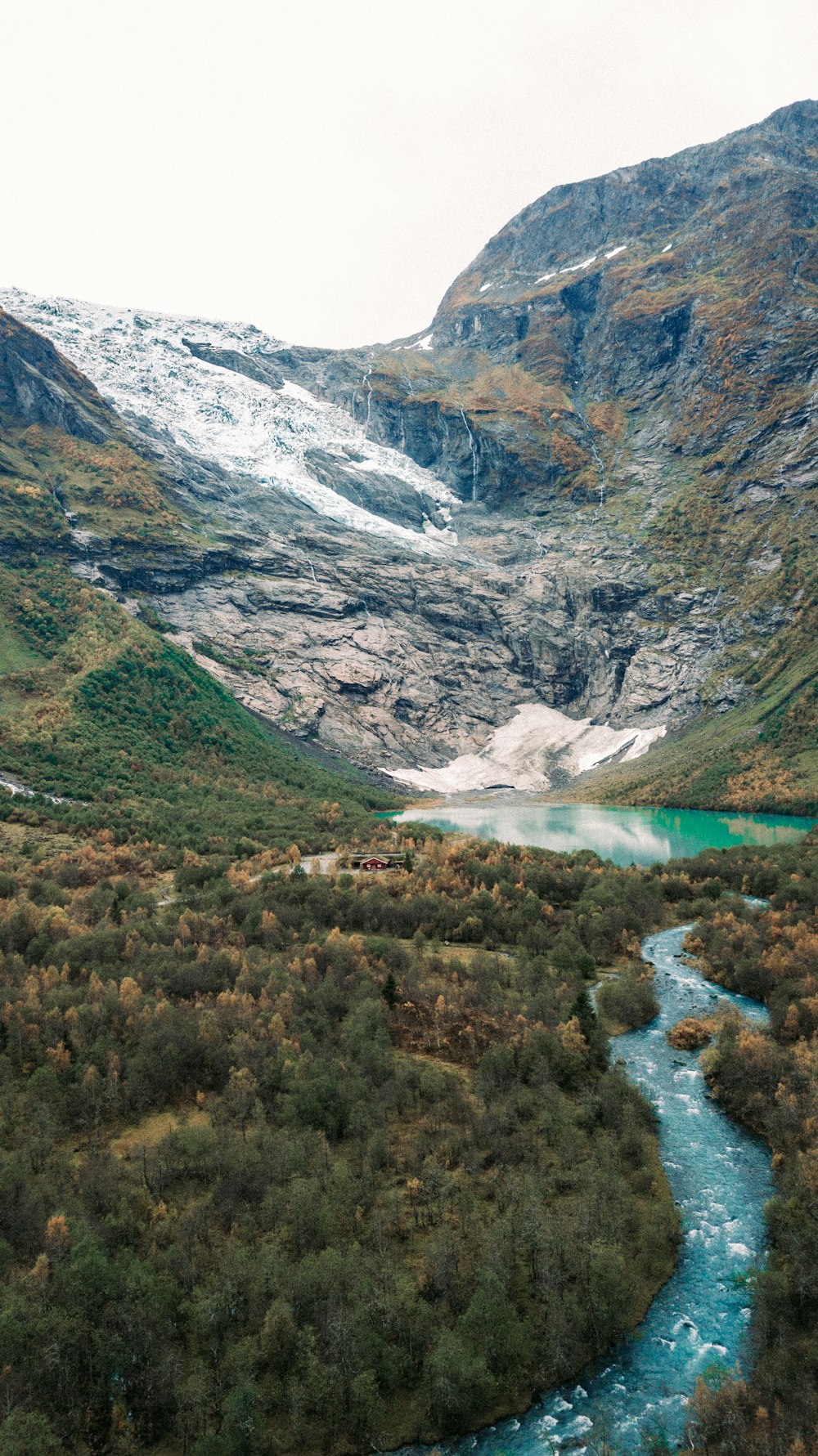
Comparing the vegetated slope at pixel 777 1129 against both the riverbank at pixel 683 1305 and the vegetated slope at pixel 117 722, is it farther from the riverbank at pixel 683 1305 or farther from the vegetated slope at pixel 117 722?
the vegetated slope at pixel 117 722

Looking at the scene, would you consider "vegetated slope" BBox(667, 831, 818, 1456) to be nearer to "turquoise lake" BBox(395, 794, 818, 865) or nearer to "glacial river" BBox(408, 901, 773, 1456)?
"glacial river" BBox(408, 901, 773, 1456)

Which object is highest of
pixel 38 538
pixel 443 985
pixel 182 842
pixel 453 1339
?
pixel 38 538

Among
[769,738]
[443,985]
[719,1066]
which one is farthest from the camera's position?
[769,738]

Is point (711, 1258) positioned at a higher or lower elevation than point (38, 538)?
lower

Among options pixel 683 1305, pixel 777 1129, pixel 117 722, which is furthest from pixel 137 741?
pixel 683 1305

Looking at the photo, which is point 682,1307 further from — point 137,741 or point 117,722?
point 117,722

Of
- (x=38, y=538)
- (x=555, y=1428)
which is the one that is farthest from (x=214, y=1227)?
(x=38, y=538)

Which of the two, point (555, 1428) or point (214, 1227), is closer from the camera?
point (555, 1428)

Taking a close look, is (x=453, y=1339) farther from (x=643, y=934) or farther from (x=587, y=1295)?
(x=643, y=934)
